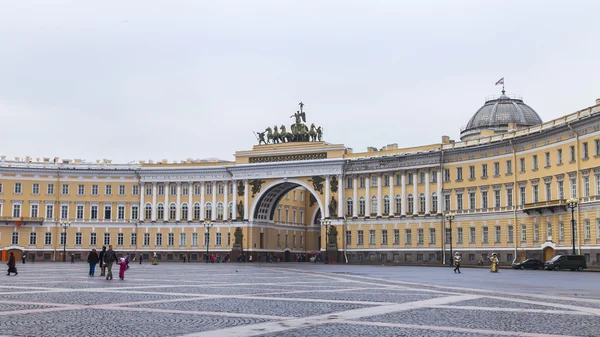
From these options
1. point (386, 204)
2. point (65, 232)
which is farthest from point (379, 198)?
point (65, 232)

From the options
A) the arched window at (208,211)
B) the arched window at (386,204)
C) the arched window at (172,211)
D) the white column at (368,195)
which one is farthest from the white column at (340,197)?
the arched window at (172,211)

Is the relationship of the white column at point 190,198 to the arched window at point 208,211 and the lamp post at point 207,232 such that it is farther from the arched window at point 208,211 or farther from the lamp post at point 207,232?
the lamp post at point 207,232

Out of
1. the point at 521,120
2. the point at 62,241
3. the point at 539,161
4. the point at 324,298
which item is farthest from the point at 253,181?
the point at 324,298

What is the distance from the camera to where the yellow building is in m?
69.2

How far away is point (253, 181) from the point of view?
100250 mm

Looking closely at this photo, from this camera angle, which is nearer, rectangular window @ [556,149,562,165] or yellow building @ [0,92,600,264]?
rectangular window @ [556,149,562,165]

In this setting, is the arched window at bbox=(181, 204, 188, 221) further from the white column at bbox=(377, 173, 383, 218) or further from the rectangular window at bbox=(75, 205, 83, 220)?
the white column at bbox=(377, 173, 383, 218)

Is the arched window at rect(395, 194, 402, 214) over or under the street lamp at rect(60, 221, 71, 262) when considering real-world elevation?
over

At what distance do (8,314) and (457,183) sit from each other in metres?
69.6

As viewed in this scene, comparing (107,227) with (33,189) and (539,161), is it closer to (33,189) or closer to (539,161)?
(33,189)

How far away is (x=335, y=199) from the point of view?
9438 cm

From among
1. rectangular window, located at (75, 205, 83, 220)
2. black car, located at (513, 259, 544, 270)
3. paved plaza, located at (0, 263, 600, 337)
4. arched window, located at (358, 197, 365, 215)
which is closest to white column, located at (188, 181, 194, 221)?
rectangular window, located at (75, 205, 83, 220)

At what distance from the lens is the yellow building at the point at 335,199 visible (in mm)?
69250

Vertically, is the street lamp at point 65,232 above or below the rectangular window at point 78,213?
below
